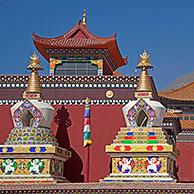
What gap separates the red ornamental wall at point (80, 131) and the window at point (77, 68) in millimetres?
2343

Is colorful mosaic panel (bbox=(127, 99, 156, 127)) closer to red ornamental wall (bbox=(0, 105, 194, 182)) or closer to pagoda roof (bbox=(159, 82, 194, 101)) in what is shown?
red ornamental wall (bbox=(0, 105, 194, 182))

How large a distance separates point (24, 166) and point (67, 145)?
239 cm

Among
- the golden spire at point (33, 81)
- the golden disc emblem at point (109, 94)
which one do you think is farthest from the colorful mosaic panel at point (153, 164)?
the golden spire at point (33, 81)

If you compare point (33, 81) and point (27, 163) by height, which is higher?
point (33, 81)

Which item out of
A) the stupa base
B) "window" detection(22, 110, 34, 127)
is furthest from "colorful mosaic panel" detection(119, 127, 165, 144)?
"window" detection(22, 110, 34, 127)

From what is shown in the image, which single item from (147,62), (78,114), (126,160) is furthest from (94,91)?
(126,160)

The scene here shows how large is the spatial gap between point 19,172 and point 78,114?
3.01 metres

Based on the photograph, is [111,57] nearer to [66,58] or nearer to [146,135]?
[66,58]

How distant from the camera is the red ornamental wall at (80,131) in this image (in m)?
16.3

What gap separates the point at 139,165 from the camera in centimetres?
1414

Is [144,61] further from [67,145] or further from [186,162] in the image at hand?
[186,162]

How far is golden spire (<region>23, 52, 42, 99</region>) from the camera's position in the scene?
50.5ft

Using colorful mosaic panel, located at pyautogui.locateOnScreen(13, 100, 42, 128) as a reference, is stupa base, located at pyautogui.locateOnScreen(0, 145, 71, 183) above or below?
below

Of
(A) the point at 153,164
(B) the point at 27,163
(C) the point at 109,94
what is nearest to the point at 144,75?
(C) the point at 109,94
